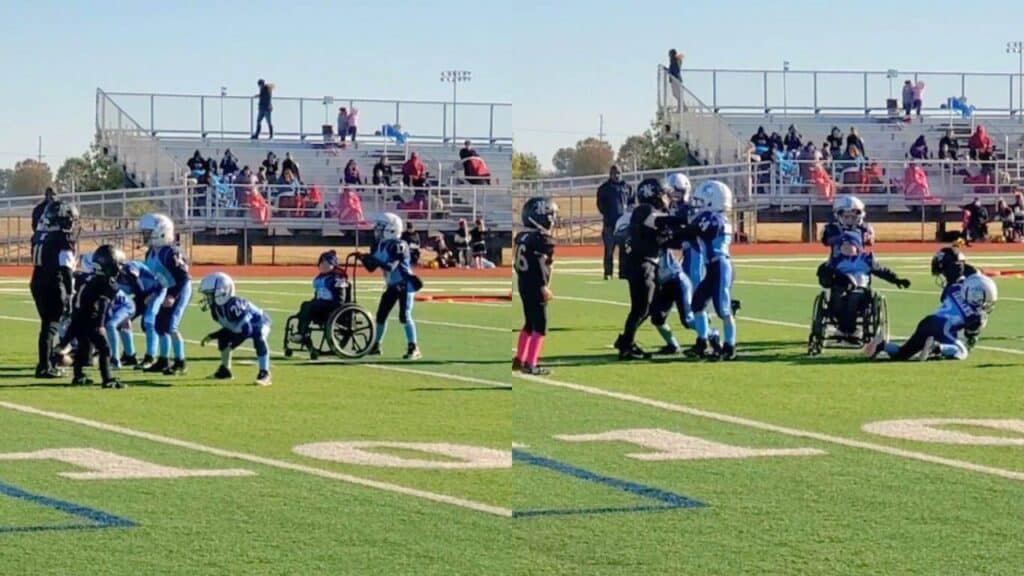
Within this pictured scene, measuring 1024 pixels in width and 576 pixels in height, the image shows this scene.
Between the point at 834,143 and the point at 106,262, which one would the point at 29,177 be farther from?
the point at 106,262

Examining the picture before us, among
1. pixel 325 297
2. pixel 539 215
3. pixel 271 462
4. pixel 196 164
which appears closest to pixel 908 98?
pixel 196 164

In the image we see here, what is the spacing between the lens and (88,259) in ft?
52.7

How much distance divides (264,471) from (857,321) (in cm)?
822

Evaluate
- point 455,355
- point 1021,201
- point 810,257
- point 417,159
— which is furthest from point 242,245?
point 455,355

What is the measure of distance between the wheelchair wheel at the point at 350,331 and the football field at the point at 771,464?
164 cm

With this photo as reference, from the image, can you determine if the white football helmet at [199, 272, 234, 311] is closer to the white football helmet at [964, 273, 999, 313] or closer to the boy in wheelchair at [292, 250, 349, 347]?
the boy in wheelchair at [292, 250, 349, 347]

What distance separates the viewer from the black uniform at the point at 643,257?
16.8 metres

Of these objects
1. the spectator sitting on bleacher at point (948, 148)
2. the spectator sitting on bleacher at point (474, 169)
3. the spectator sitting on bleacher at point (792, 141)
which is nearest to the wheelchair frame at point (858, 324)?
the spectator sitting on bleacher at point (474, 169)

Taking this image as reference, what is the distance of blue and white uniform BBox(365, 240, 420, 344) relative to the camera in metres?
17.1

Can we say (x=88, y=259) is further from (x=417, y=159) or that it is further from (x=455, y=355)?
(x=417, y=159)

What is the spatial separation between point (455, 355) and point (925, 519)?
884cm

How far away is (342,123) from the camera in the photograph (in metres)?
46.1

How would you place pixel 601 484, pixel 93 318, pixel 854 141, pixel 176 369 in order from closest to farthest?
pixel 601 484 → pixel 93 318 → pixel 176 369 → pixel 854 141

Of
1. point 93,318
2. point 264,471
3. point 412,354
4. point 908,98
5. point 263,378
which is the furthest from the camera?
point 908,98
